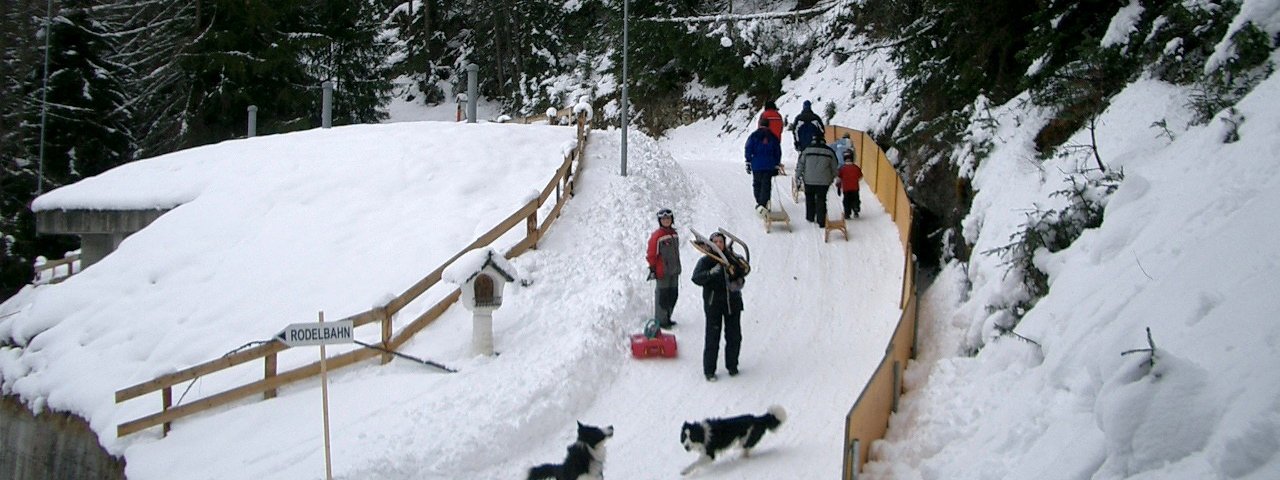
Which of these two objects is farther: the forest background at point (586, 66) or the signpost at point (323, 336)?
the forest background at point (586, 66)

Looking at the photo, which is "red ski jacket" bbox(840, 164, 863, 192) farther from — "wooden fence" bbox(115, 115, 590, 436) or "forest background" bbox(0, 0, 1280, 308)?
"wooden fence" bbox(115, 115, 590, 436)

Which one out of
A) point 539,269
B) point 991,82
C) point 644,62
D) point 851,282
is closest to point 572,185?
point 539,269

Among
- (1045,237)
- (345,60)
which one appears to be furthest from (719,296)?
(345,60)

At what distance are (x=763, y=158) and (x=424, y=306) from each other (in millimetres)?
6453

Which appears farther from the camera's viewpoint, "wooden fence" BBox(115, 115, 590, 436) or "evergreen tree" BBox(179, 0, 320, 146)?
"evergreen tree" BBox(179, 0, 320, 146)

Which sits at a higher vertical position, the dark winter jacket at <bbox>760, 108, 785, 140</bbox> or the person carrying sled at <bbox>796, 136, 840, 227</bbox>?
the dark winter jacket at <bbox>760, 108, 785, 140</bbox>

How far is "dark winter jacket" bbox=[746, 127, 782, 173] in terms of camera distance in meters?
15.6

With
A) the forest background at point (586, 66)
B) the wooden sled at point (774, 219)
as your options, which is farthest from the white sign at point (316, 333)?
the wooden sled at point (774, 219)

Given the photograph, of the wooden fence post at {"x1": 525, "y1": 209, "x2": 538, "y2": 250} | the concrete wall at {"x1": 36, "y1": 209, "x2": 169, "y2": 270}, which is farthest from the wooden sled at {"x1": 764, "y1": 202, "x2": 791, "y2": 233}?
the concrete wall at {"x1": 36, "y1": 209, "x2": 169, "y2": 270}

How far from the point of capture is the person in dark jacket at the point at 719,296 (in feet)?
32.0

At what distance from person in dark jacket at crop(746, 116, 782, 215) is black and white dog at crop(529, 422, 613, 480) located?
893cm

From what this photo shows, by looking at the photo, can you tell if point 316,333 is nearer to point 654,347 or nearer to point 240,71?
point 654,347

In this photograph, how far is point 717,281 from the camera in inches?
384

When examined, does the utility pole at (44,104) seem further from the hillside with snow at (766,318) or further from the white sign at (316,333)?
the white sign at (316,333)
